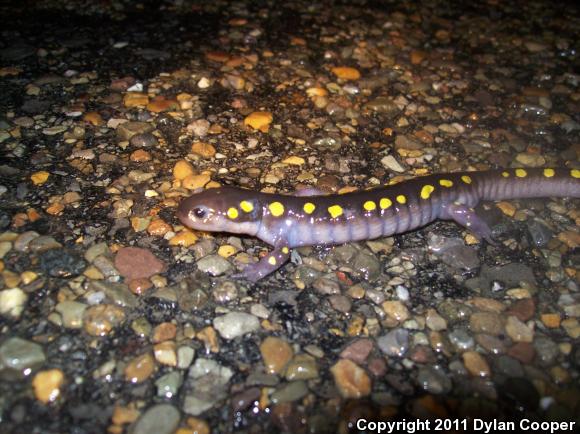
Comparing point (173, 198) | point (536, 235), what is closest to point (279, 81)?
point (173, 198)

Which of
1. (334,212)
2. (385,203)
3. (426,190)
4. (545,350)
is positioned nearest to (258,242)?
(334,212)

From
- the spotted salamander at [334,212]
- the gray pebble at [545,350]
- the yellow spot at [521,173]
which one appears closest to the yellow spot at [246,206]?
the spotted salamander at [334,212]

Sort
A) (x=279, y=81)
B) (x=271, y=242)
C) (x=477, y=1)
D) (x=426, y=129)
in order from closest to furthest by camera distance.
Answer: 1. (x=271, y=242)
2. (x=426, y=129)
3. (x=279, y=81)
4. (x=477, y=1)

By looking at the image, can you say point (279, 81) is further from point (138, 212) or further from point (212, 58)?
point (138, 212)

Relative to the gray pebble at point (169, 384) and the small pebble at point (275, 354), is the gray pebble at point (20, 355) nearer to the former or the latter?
the gray pebble at point (169, 384)

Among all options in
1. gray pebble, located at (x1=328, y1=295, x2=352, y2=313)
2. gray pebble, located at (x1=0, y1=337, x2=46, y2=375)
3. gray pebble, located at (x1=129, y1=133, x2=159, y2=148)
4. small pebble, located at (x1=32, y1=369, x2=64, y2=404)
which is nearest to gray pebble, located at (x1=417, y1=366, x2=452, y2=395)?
gray pebble, located at (x1=328, y1=295, x2=352, y2=313)

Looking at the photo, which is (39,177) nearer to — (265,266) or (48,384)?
(48,384)
